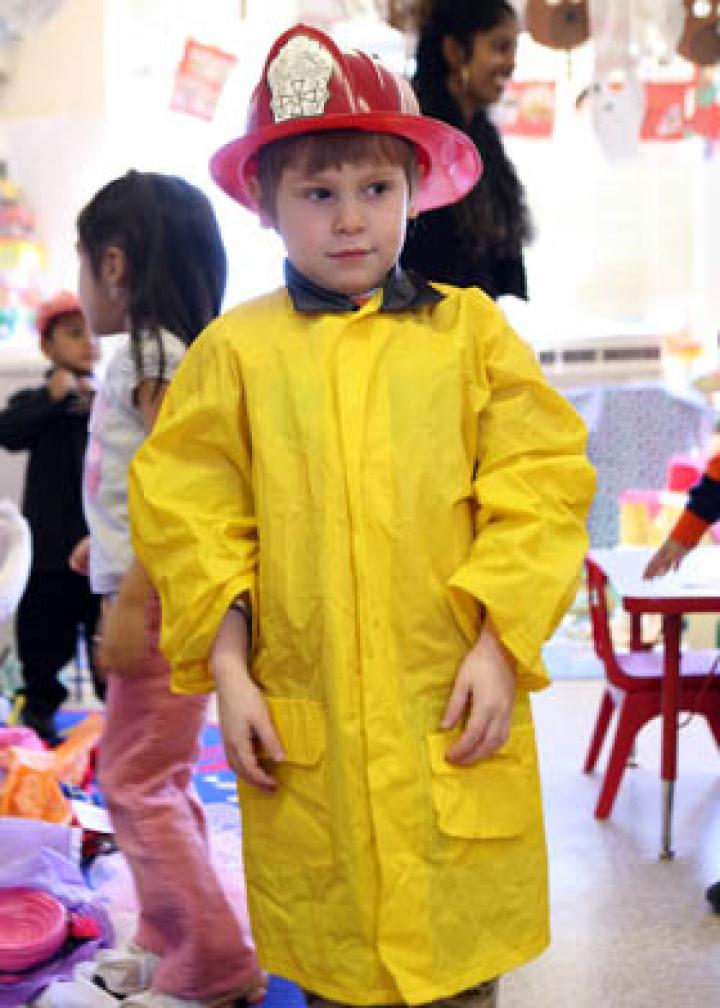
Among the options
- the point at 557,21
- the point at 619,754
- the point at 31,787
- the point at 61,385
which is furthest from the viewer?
the point at 61,385

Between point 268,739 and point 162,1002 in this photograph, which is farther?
point 162,1002

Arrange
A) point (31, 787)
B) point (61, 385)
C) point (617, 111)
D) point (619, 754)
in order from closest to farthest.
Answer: point (31, 787) < point (619, 754) < point (61, 385) < point (617, 111)

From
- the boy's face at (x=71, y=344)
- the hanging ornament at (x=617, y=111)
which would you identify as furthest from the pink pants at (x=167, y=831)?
the hanging ornament at (x=617, y=111)

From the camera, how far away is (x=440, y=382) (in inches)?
47.2

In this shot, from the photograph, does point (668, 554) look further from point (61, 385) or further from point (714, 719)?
point (61, 385)

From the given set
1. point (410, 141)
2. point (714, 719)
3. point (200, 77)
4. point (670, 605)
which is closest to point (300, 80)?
point (410, 141)

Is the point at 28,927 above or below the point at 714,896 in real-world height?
above

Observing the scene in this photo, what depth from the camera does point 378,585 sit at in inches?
46.3

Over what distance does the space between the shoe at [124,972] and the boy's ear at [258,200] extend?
1.17 meters

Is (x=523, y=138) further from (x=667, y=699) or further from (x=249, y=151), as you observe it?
(x=249, y=151)

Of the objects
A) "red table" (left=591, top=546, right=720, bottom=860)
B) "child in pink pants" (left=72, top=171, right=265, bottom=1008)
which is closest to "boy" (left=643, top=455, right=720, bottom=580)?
"red table" (left=591, top=546, right=720, bottom=860)

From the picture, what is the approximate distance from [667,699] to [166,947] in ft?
4.35

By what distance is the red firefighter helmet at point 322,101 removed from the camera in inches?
46.7

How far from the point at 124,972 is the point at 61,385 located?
1903mm
